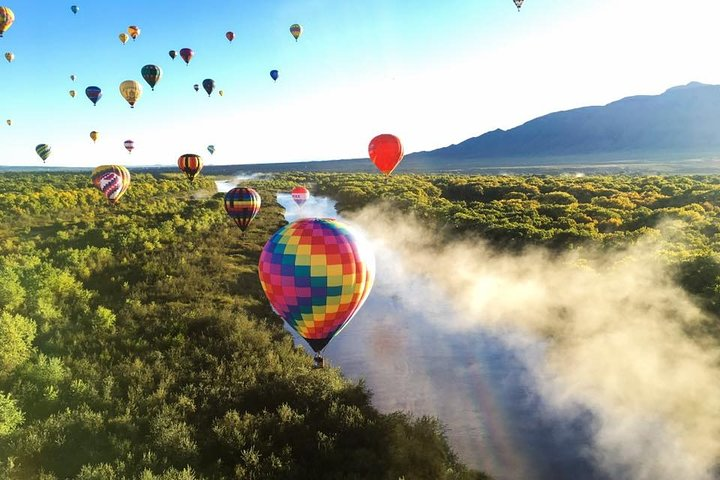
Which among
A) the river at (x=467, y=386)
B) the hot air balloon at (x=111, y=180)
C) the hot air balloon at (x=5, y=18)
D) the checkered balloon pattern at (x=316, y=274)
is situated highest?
the hot air balloon at (x=5, y=18)

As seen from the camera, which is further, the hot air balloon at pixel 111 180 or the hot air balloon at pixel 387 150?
the hot air balloon at pixel 111 180

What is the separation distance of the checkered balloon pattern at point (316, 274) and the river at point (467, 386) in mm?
3461

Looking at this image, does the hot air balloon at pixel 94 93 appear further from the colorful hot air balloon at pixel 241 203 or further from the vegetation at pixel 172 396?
the vegetation at pixel 172 396

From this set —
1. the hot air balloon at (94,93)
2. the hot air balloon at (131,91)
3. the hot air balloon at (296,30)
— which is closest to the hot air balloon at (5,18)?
the hot air balloon at (131,91)

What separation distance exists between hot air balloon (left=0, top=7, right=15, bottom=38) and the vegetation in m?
29.8

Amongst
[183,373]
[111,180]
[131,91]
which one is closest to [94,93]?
[131,91]

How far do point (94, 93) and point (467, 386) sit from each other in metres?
56.7

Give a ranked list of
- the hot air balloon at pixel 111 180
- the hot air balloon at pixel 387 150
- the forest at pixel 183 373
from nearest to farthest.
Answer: the forest at pixel 183 373, the hot air balloon at pixel 387 150, the hot air balloon at pixel 111 180

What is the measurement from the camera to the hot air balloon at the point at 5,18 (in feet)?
133

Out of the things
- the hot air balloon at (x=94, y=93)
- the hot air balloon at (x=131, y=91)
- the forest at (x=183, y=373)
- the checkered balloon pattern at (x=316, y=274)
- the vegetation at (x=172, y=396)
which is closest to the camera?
the vegetation at (x=172, y=396)

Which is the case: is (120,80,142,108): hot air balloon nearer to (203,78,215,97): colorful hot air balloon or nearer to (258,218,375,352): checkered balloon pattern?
(203,78,215,97): colorful hot air balloon

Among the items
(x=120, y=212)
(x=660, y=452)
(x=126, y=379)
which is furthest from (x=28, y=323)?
(x=120, y=212)

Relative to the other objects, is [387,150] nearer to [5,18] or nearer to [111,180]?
[111,180]

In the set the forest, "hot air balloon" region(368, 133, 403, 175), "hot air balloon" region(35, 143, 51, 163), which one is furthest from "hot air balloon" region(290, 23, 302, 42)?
"hot air balloon" region(35, 143, 51, 163)
